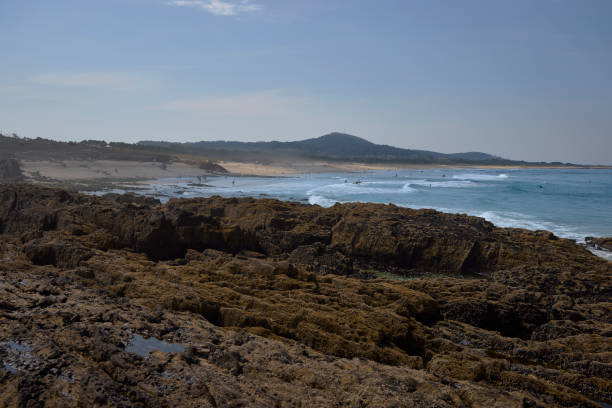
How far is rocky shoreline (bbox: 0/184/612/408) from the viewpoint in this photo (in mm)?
4270

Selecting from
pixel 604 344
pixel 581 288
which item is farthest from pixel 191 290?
pixel 581 288

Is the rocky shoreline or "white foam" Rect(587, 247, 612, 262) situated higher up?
the rocky shoreline

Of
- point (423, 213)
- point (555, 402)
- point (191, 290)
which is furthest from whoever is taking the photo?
point (423, 213)

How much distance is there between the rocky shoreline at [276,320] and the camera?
427 centimetres

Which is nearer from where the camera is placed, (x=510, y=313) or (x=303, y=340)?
(x=303, y=340)

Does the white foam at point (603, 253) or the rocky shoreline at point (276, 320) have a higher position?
the rocky shoreline at point (276, 320)

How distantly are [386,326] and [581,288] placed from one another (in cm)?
673

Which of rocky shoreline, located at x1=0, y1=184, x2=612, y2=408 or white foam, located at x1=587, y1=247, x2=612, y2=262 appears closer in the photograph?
rocky shoreline, located at x1=0, y1=184, x2=612, y2=408

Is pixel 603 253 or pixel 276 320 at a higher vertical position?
pixel 276 320

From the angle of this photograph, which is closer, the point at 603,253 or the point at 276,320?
the point at 276,320

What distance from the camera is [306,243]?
13.6m

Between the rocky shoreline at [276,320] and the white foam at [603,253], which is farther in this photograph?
the white foam at [603,253]

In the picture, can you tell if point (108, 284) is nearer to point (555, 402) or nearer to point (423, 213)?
point (555, 402)

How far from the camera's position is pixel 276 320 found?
654 centimetres
